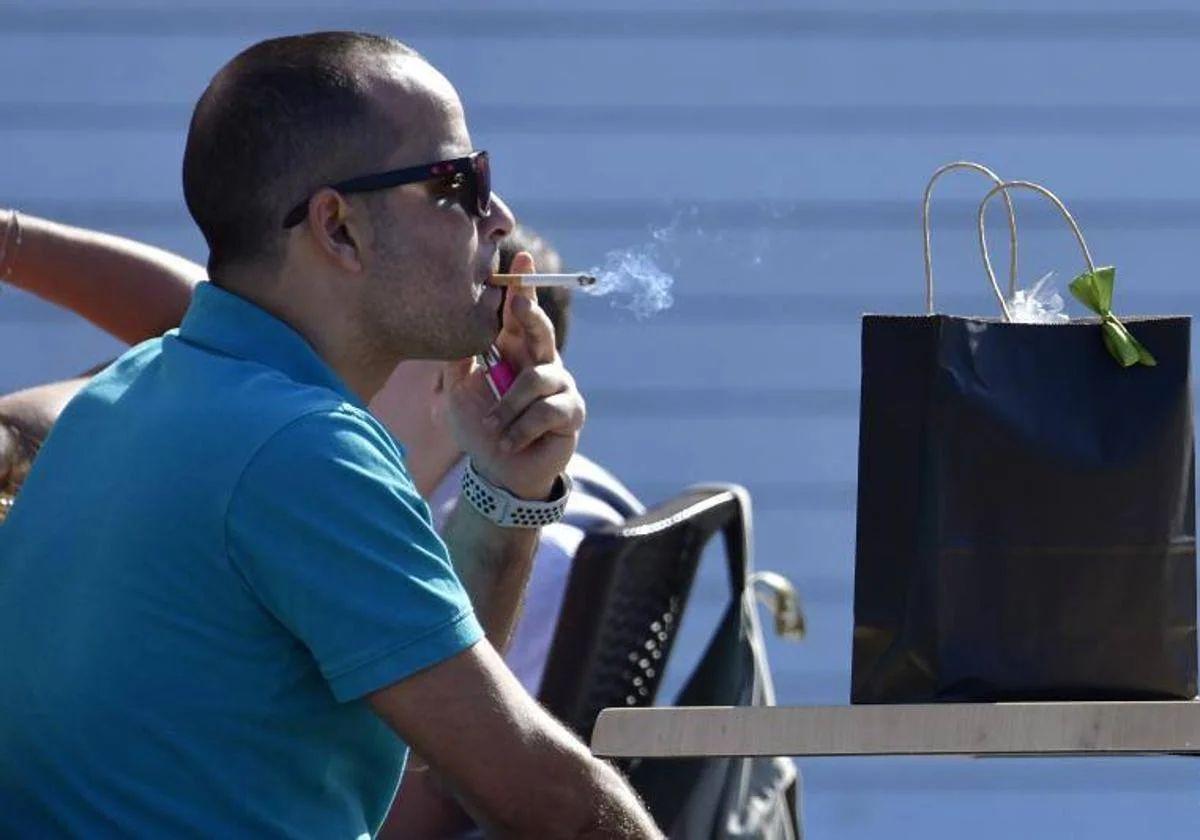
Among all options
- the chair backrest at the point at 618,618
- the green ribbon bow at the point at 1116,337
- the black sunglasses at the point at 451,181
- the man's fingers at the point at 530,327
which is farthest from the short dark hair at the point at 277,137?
the chair backrest at the point at 618,618

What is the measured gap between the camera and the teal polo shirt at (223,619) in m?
1.70

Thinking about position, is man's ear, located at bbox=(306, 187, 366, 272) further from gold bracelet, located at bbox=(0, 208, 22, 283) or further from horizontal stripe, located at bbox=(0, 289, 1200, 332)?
horizontal stripe, located at bbox=(0, 289, 1200, 332)

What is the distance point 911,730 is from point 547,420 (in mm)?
666

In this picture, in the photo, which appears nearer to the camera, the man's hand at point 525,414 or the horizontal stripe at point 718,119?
the man's hand at point 525,414

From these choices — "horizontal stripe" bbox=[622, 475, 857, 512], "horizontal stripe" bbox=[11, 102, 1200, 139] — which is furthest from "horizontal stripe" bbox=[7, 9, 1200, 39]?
"horizontal stripe" bbox=[622, 475, 857, 512]

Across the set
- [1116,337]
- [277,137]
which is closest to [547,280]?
[277,137]

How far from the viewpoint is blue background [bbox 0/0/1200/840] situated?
4703mm

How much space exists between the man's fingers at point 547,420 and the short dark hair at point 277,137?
1.47 feet

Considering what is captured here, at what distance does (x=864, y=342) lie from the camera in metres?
1.85

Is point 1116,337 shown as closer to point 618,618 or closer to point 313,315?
point 313,315

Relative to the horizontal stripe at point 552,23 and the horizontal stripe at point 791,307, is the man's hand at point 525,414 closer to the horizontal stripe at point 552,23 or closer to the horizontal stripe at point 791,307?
the horizontal stripe at point 791,307

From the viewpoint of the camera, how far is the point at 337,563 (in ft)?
5.58

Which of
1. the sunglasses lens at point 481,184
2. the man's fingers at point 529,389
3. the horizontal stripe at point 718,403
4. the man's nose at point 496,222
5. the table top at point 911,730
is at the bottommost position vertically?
the horizontal stripe at point 718,403

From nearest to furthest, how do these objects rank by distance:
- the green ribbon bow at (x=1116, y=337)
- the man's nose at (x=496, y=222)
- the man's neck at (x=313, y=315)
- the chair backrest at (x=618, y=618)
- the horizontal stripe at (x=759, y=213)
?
1. the green ribbon bow at (x=1116, y=337)
2. the man's neck at (x=313, y=315)
3. the man's nose at (x=496, y=222)
4. the chair backrest at (x=618, y=618)
5. the horizontal stripe at (x=759, y=213)
